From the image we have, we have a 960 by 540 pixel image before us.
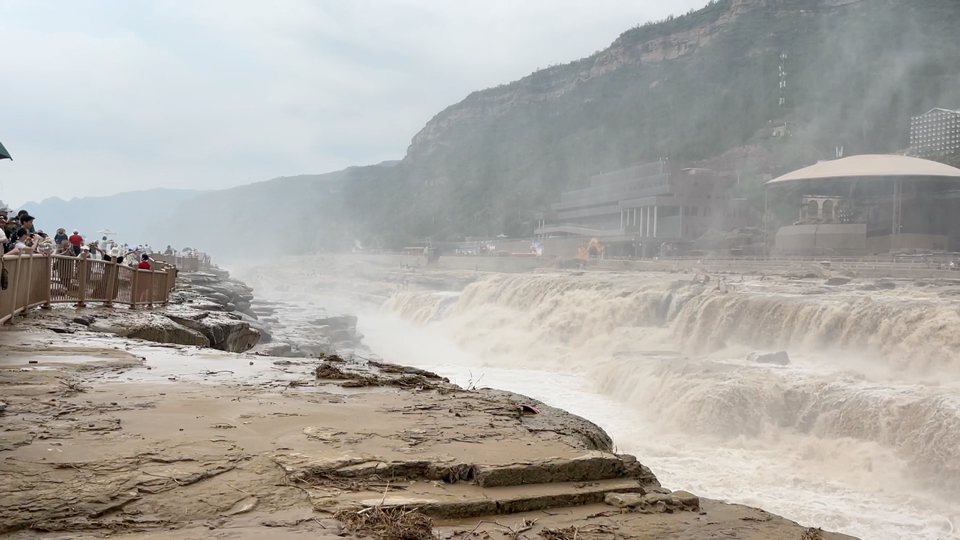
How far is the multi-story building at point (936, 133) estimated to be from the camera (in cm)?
6400

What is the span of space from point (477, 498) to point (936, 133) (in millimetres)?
79778

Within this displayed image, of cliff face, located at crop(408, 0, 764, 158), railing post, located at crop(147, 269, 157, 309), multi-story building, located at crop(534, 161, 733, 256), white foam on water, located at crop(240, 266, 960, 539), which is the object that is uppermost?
cliff face, located at crop(408, 0, 764, 158)

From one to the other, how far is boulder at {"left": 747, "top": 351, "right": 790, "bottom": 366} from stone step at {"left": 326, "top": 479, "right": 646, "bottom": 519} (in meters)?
14.7

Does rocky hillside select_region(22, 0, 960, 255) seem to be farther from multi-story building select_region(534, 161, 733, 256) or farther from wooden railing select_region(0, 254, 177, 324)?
wooden railing select_region(0, 254, 177, 324)

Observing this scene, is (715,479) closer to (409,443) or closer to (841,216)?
(409,443)

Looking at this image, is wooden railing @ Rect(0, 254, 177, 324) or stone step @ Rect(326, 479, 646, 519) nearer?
stone step @ Rect(326, 479, 646, 519)

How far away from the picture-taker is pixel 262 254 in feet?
Answer: 574

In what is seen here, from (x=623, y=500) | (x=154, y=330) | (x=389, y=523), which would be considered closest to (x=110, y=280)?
(x=154, y=330)

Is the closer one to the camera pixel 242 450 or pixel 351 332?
pixel 242 450

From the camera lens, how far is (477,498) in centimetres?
392

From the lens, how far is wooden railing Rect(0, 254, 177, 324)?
9.82 m

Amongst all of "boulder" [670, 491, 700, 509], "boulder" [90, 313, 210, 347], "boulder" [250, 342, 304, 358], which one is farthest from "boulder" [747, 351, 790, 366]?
"boulder" [670, 491, 700, 509]

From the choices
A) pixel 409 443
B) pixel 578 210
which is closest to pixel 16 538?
pixel 409 443

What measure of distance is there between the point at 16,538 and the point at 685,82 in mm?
129877
